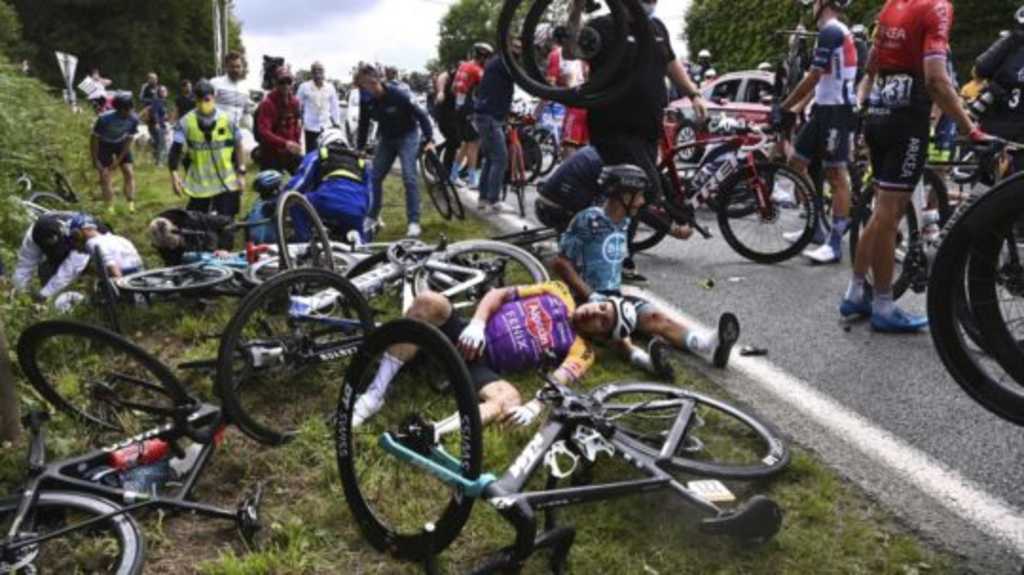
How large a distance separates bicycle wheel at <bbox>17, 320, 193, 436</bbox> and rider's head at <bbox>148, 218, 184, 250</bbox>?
265cm

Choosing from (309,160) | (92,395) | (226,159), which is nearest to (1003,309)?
(92,395)

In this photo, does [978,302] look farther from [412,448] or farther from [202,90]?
[202,90]

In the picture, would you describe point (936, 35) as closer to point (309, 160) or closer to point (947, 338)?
point (947, 338)

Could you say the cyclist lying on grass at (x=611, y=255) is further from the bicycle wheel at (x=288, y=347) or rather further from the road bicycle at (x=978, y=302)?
the road bicycle at (x=978, y=302)

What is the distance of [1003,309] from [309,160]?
550 centimetres

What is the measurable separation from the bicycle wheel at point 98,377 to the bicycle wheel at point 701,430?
183cm

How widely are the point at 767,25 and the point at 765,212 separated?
24144mm

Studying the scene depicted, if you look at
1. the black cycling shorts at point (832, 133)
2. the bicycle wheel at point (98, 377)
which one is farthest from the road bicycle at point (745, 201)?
the bicycle wheel at point (98, 377)

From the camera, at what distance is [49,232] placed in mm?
5852

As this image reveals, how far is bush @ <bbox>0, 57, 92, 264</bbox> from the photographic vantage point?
6066 millimetres

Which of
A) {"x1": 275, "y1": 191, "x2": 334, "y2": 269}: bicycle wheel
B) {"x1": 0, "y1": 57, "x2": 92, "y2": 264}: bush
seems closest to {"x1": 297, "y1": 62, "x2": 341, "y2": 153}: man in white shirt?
{"x1": 0, "y1": 57, "x2": 92, "y2": 264}: bush

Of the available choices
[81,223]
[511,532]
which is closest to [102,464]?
[511,532]

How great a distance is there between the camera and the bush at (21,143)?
6066mm

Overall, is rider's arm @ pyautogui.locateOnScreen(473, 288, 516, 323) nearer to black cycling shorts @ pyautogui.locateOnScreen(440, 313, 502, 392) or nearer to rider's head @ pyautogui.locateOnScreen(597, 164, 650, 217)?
black cycling shorts @ pyautogui.locateOnScreen(440, 313, 502, 392)
